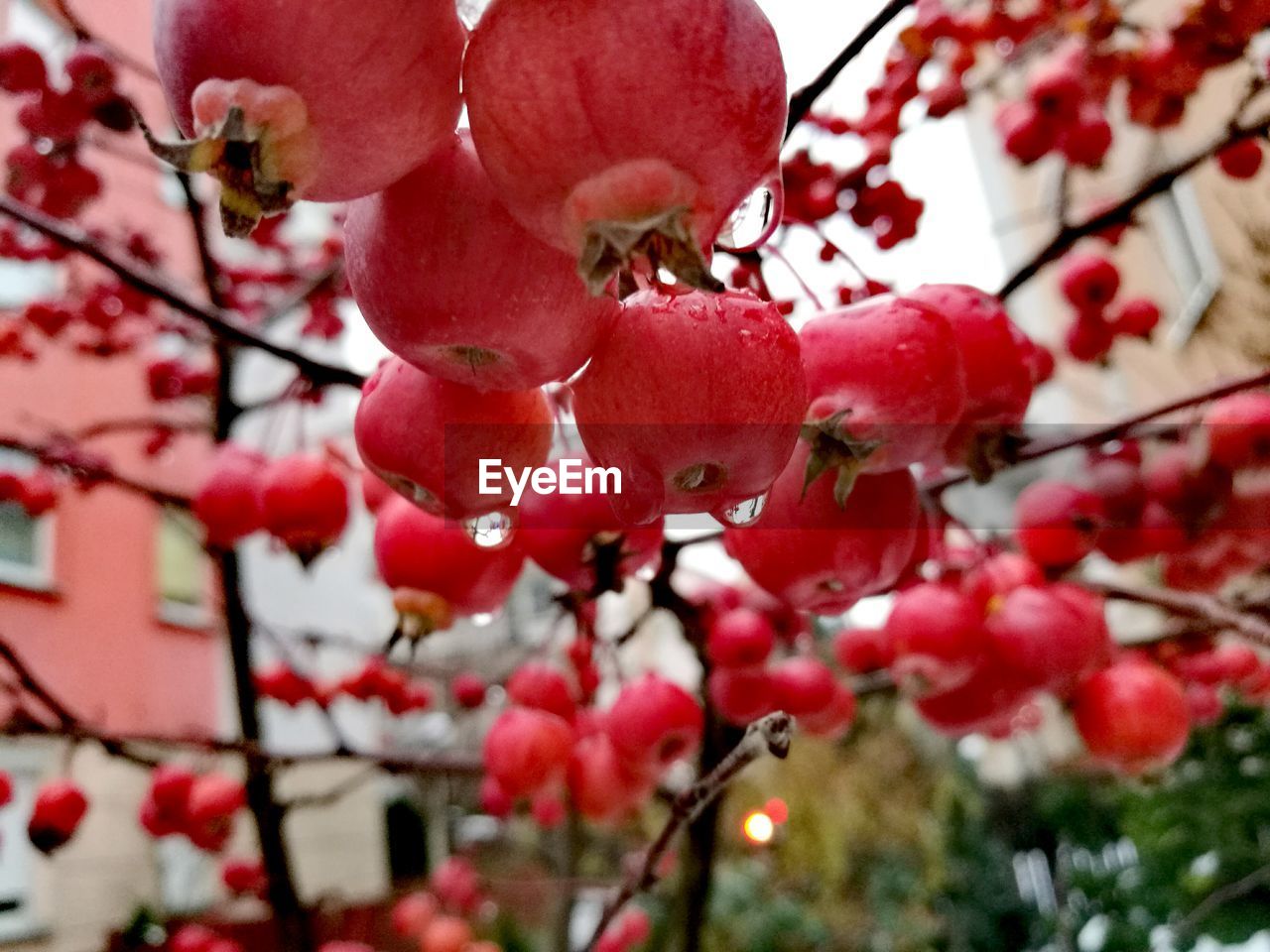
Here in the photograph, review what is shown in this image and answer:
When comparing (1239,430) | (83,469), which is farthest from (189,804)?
(1239,430)

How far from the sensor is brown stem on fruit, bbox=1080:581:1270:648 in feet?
2.03

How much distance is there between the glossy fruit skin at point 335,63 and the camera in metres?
0.22

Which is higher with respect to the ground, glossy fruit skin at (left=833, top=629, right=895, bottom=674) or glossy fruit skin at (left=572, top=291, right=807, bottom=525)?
glossy fruit skin at (left=572, top=291, right=807, bottom=525)

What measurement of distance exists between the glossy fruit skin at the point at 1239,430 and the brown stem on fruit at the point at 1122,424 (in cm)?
5

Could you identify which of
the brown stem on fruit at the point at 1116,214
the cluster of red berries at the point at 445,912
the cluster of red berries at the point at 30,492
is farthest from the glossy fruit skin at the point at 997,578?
the cluster of red berries at the point at 445,912

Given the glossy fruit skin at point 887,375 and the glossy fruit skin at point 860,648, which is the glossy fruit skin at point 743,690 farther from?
the glossy fruit skin at point 887,375

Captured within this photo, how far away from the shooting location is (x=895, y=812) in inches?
160

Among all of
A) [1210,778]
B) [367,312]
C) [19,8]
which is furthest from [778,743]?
[19,8]

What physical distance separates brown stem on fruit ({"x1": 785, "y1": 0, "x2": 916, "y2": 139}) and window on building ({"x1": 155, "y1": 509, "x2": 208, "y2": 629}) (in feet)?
10.8

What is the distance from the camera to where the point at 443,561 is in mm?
502

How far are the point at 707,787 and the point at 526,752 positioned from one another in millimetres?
481

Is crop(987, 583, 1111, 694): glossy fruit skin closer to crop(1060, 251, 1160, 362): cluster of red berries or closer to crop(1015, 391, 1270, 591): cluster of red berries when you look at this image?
crop(1015, 391, 1270, 591): cluster of red berries

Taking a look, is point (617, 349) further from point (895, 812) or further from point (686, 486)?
point (895, 812)

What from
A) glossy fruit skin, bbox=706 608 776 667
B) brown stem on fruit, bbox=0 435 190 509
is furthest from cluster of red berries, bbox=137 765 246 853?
glossy fruit skin, bbox=706 608 776 667
